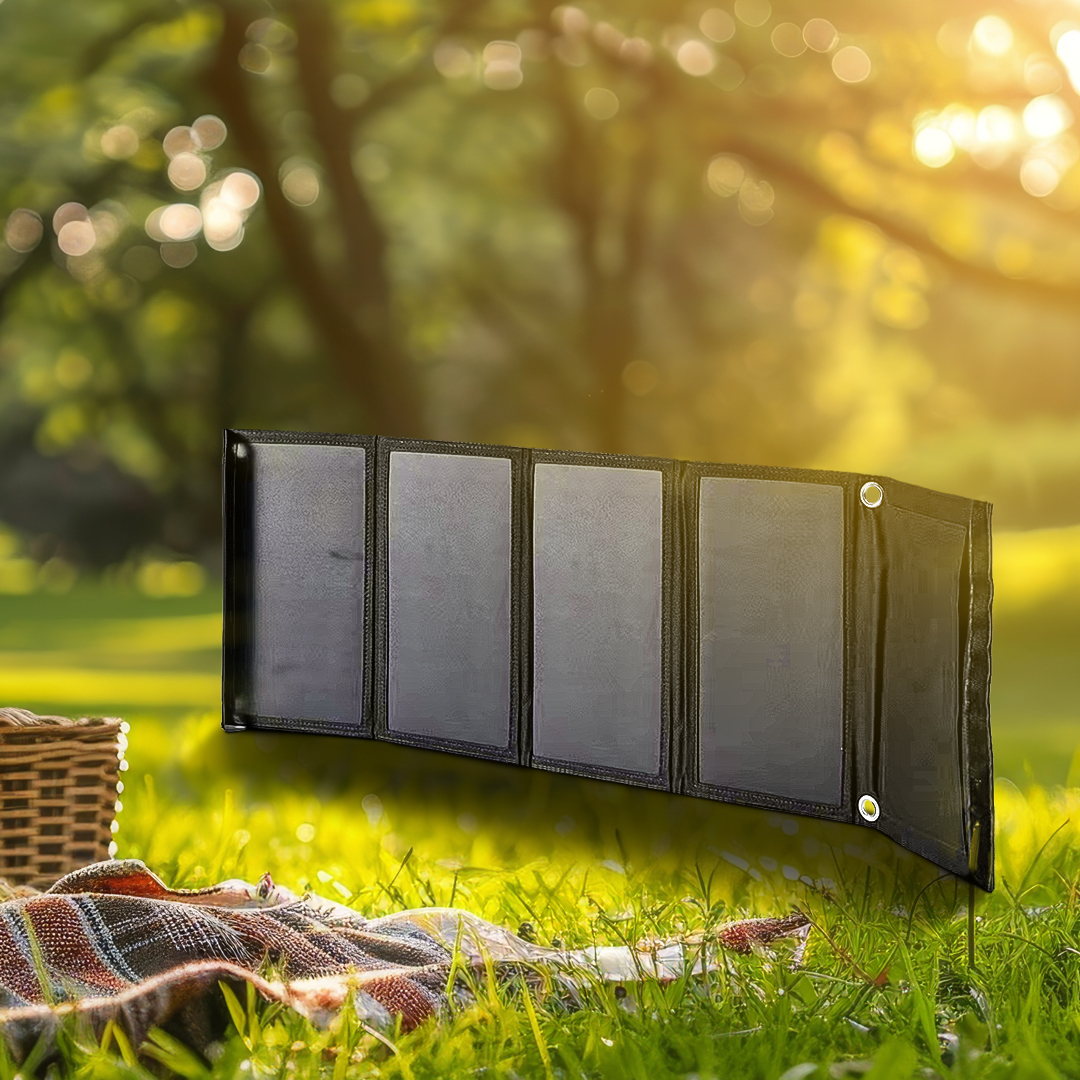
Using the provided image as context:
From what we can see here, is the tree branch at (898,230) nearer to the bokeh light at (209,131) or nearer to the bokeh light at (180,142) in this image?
the bokeh light at (209,131)

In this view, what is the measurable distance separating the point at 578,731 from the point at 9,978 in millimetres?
1361

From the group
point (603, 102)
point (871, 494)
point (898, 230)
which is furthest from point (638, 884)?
point (603, 102)

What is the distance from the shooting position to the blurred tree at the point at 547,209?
4.34m

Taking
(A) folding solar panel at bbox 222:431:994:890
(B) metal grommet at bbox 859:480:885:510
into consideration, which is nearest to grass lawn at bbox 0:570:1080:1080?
(A) folding solar panel at bbox 222:431:994:890

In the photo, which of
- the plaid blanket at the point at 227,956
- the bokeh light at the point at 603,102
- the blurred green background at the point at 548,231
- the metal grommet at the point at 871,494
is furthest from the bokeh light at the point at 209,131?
the metal grommet at the point at 871,494

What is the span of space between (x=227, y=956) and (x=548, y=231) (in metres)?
2.55

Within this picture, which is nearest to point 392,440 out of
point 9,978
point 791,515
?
point 791,515

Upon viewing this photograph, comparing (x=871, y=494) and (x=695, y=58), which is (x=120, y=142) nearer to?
(x=695, y=58)

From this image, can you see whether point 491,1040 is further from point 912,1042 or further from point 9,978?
point 9,978

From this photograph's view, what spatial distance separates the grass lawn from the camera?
8.29ft

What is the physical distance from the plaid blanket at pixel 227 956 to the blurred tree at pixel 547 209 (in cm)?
184

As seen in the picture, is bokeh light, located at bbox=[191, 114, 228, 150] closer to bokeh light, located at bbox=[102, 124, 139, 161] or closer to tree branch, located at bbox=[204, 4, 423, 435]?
tree branch, located at bbox=[204, 4, 423, 435]

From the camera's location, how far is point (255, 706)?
156 inches

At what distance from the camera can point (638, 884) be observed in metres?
3.58
